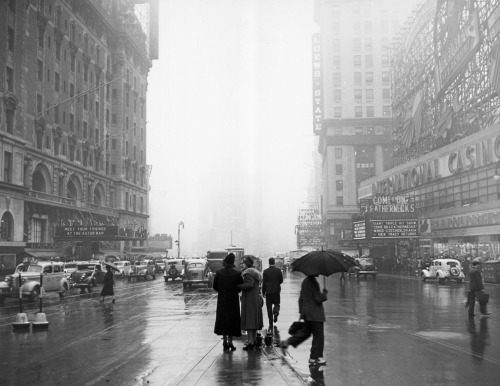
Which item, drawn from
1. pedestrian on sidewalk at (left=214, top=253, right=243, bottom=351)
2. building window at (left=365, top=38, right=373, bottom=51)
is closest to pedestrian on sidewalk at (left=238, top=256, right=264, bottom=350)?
pedestrian on sidewalk at (left=214, top=253, right=243, bottom=351)

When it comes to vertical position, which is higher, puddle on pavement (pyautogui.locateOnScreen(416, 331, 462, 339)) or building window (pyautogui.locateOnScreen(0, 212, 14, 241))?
building window (pyautogui.locateOnScreen(0, 212, 14, 241))

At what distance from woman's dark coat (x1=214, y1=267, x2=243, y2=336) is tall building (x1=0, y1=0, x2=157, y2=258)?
40658mm

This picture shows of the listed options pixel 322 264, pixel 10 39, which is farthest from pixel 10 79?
pixel 322 264

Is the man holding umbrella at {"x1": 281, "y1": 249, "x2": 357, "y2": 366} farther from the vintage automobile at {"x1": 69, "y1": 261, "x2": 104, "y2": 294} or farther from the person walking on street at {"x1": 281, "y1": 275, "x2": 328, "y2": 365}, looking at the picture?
the vintage automobile at {"x1": 69, "y1": 261, "x2": 104, "y2": 294}

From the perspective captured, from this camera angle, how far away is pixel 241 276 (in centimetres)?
1194

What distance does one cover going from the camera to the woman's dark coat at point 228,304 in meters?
11.7

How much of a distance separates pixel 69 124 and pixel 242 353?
64670 millimetres

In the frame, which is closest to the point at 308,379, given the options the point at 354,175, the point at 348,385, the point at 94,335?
the point at 348,385

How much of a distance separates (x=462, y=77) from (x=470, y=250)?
18335mm

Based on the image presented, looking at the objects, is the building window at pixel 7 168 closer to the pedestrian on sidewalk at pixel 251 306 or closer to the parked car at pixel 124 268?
the parked car at pixel 124 268

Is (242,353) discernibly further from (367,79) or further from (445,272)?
(367,79)

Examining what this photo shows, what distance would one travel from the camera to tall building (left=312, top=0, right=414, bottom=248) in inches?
5022

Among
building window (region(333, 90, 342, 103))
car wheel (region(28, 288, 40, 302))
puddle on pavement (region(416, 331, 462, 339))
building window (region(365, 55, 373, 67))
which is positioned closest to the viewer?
puddle on pavement (region(416, 331, 462, 339))

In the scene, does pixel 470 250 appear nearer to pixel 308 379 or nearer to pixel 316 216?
pixel 308 379
